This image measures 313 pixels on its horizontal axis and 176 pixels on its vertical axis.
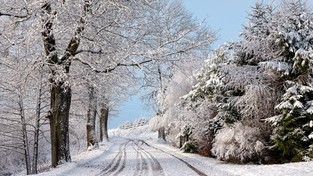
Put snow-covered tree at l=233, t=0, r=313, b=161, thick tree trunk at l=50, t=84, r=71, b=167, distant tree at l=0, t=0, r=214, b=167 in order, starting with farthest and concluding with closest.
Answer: thick tree trunk at l=50, t=84, r=71, b=167 < snow-covered tree at l=233, t=0, r=313, b=161 < distant tree at l=0, t=0, r=214, b=167

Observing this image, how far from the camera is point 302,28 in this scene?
49.6 feet

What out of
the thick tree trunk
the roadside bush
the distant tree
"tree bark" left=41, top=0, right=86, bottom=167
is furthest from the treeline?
the thick tree trunk

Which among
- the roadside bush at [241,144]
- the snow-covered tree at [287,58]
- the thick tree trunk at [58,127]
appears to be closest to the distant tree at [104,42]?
the thick tree trunk at [58,127]

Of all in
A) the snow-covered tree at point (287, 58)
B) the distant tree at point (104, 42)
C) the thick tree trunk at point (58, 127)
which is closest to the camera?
the distant tree at point (104, 42)

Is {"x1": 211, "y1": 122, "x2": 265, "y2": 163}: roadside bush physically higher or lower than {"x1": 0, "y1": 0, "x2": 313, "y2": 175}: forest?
lower

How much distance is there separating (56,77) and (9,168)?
20200 millimetres

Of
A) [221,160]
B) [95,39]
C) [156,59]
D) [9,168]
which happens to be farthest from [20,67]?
[9,168]

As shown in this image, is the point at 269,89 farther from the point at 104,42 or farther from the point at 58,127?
the point at 58,127

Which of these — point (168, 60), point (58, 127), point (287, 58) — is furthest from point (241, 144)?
point (58, 127)

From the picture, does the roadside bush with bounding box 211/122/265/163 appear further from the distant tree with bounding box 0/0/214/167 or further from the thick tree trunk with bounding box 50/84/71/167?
the thick tree trunk with bounding box 50/84/71/167

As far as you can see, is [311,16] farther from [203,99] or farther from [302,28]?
[203,99]

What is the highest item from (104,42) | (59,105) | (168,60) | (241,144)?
(104,42)

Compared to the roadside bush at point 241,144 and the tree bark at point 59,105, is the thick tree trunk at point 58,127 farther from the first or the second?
the roadside bush at point 241,144

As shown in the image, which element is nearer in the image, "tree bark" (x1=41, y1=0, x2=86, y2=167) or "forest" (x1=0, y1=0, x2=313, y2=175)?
"forest" (x1=0, y1=0, x2=313, y2=175)
